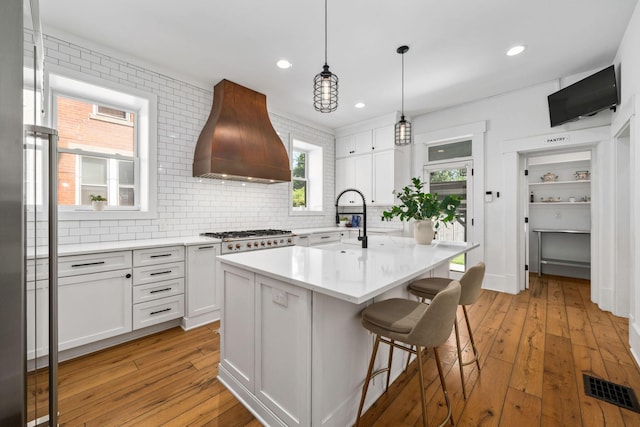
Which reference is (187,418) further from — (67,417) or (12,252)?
(12,252)

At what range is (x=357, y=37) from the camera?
266 centimetres

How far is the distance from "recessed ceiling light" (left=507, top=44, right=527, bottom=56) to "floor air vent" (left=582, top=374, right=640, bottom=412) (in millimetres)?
3110

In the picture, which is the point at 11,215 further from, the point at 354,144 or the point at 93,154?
the point at 354,144

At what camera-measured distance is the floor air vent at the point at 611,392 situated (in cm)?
170

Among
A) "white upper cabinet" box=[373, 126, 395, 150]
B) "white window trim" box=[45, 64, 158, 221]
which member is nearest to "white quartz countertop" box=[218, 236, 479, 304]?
"white window trim" box=[45, 64, 158, 221]

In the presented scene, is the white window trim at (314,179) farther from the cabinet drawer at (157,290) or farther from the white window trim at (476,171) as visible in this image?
the cabinet drawer at (157,290)

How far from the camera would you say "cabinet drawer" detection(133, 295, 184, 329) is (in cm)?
254

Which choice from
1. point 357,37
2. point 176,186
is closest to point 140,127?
point 176,186

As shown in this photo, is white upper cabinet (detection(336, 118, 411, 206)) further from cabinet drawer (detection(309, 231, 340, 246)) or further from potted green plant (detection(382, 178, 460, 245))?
potted green plant (detection(382, 178, 460, 245))

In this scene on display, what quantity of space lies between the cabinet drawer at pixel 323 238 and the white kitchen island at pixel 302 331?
2361 millimetres

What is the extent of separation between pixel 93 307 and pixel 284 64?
3.10 metres

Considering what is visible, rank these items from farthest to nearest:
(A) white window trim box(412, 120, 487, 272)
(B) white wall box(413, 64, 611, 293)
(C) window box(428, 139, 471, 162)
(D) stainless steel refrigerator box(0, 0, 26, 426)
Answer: (C) window box(428, 139, 471, 162) < (A) white window trim box(412, 120, 487, 272) < (B) white wall box(413, 64, 611, 293) < (D) stainless steel refrigerator box(0, 0, 26, 426)

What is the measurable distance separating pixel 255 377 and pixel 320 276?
0.85 meters

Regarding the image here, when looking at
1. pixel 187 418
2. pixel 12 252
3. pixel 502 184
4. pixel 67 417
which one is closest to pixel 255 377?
pixel 187 418
